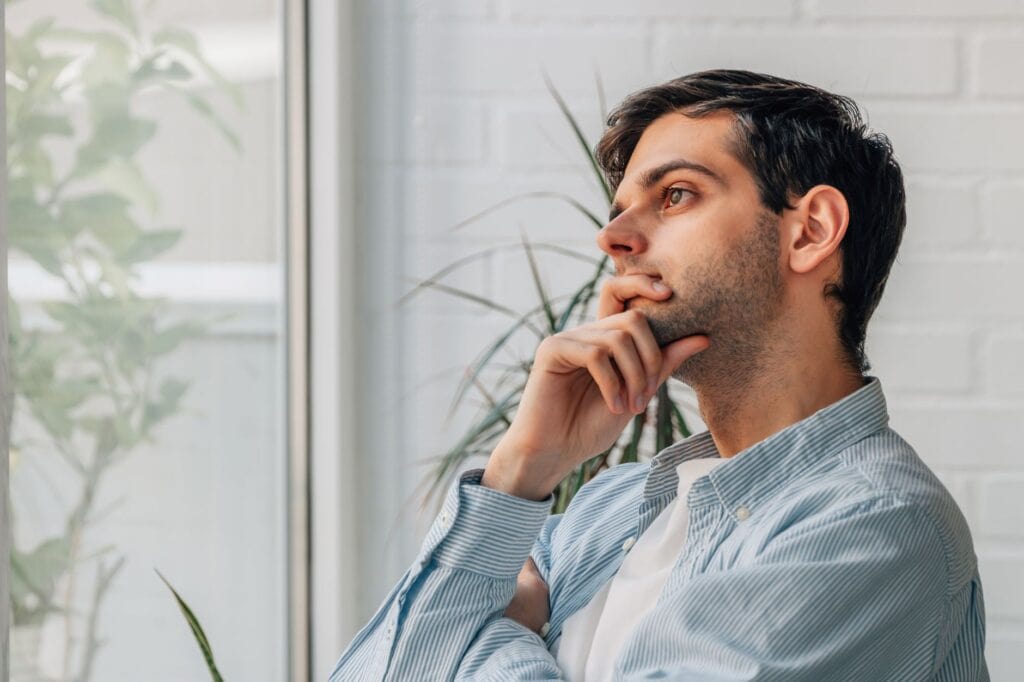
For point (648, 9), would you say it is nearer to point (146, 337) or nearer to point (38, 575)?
point (146, 337)

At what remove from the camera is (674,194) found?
56.9 inches

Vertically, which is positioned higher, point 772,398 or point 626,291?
point 626,291

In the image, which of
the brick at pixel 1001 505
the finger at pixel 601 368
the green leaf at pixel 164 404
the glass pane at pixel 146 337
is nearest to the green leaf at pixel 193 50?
the glass pane at pixel 146 337

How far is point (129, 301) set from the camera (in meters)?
1.66

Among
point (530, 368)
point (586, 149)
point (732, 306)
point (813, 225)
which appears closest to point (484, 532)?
point (732, 306)

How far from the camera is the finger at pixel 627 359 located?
1354 mm

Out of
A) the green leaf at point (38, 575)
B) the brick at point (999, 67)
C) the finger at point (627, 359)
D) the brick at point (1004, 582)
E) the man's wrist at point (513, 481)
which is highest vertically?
the brick at point (999, 67)

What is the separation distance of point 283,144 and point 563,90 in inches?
20.9

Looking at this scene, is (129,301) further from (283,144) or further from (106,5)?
(283,144)

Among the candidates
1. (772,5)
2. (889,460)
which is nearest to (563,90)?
(772,5)

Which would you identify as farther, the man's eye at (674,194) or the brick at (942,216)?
the brick at (942,216)

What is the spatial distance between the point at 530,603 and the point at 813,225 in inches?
23.2

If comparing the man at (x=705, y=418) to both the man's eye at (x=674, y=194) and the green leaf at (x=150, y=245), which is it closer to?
the man's eye at (x=674, y=194)

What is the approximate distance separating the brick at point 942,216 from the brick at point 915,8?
300 mm
